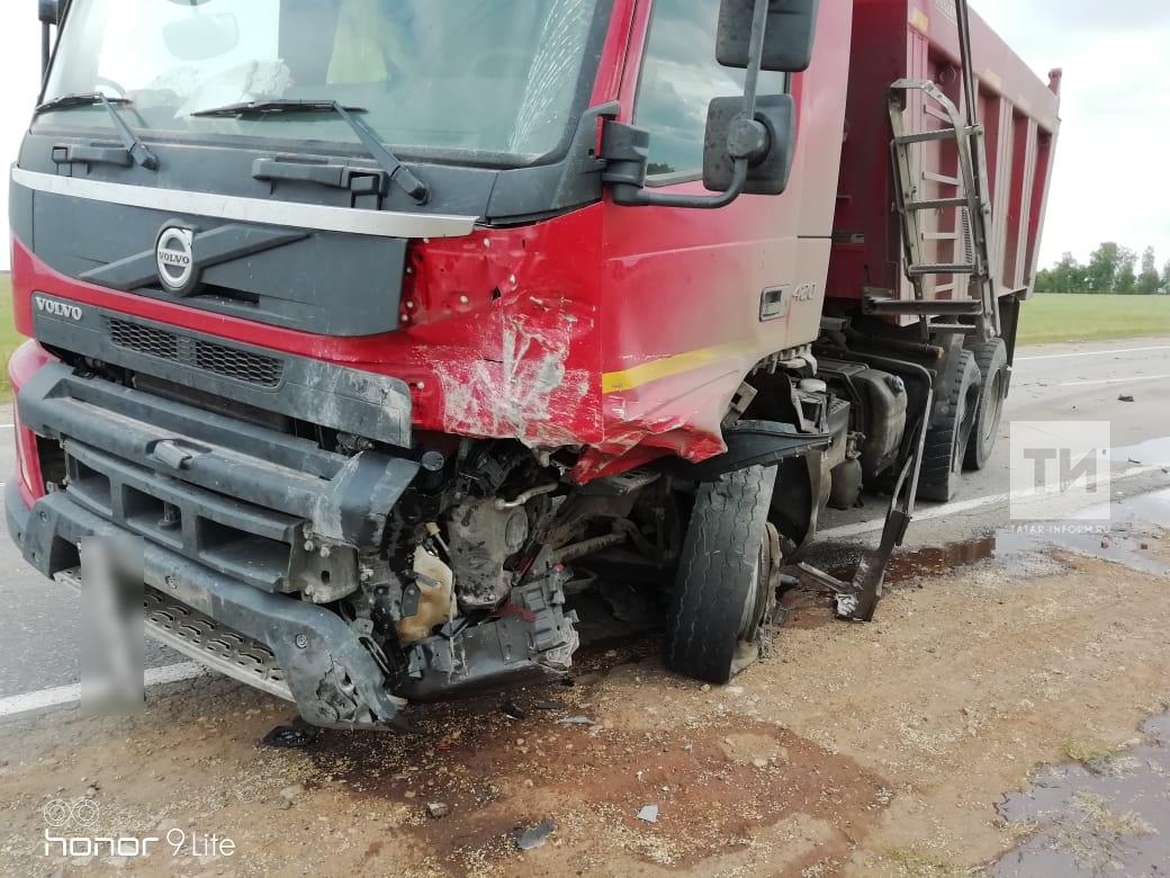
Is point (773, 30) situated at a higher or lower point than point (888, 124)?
lower

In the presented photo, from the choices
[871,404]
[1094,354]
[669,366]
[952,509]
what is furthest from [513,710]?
[1094,354]

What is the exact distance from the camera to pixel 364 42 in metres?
2.70

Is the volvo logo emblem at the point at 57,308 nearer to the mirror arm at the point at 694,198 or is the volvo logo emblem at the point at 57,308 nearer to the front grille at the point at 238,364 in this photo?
the front grille at the point at 238,364

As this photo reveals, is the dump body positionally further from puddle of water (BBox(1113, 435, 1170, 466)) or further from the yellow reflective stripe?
puddle of water (BBox(1113, 435, 1170, 466))

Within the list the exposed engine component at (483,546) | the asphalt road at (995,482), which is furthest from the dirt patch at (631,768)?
the exposed engine component at (483,546)

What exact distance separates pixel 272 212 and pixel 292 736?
1771 millimetres

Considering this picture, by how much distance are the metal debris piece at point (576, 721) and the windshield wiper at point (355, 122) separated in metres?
1.98

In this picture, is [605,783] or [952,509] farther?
[952,509]

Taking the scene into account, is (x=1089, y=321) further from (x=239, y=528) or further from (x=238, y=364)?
(x=239, y=528)

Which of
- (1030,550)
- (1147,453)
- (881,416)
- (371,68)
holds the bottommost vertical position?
(1030,550)

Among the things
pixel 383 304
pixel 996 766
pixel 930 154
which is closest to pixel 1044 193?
pixel 930 154

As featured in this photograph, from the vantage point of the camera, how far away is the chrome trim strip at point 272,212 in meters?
A: 2.31

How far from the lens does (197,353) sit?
2777mm

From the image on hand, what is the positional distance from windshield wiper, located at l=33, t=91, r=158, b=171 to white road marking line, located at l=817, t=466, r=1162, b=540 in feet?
14.1
